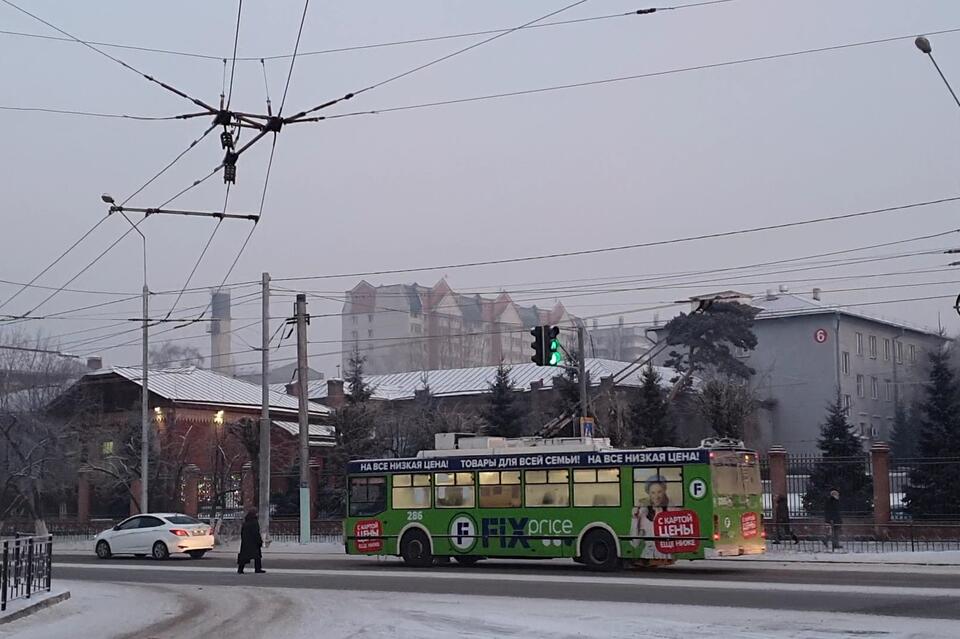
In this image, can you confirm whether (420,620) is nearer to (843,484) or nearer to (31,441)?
(843,484)

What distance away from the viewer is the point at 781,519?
3512 centimetres

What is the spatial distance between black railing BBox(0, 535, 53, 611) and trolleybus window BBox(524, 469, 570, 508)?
1065cm

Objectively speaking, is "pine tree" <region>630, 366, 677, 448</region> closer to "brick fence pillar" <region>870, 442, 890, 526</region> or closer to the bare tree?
"brick fence pillar" <region>870, 442, 890, 526</region>

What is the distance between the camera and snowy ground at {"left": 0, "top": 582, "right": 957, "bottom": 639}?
1437cm

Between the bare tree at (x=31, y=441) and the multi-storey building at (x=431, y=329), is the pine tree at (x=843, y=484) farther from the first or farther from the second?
the multi-storey building at (x=431, y=329)

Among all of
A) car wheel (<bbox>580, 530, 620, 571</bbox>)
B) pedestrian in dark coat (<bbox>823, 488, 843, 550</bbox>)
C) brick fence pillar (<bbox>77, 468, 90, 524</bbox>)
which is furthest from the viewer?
brick fence pillar (<bbox>77, 468, 90, 524</bbox>)

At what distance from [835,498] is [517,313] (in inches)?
5028

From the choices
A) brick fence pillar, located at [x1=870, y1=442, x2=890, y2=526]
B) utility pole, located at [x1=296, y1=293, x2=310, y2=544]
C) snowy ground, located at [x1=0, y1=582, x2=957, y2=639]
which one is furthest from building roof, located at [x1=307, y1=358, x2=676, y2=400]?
snowy ground, located at [x1=0, y1=582, x2=957, y2=639]

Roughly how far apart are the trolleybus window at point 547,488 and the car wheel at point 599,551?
0.97m

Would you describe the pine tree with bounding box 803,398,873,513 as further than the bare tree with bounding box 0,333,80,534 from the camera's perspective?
No

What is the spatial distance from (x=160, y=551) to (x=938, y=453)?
26530 mm

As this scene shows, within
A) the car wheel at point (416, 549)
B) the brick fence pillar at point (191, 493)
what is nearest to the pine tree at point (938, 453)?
the car wheel at point (416, 549)

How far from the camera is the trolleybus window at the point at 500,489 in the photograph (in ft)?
90.1

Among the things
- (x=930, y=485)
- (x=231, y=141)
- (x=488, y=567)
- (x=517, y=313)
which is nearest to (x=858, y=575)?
(x=488, y=567)
